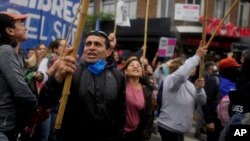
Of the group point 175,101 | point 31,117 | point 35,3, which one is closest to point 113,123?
point 31,117

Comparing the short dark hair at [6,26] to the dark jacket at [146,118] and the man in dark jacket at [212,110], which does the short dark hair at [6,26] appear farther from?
the man in dark jacket at [212,110]

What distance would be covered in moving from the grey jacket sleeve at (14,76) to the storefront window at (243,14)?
68.2 ft

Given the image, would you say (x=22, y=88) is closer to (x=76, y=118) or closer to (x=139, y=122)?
(x=76, y=118)

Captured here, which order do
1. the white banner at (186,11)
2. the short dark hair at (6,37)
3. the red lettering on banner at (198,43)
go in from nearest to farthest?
the short dark hair at (6,37) < the white banner at (186,11) < the red lettering on banner at (198,43)

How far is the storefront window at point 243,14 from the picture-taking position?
76.5 feet

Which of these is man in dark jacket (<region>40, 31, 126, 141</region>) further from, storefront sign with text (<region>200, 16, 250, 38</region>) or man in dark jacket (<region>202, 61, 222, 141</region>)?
storefront sign with text (<region>200, 16, 250, 38</region>)

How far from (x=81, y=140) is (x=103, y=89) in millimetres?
409

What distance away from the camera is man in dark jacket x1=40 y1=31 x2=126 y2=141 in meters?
3.51

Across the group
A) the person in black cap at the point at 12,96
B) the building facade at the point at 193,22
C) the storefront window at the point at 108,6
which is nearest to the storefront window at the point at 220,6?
the building facade at the point at 193,22

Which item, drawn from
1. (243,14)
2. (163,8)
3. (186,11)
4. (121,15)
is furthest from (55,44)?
(243,14)

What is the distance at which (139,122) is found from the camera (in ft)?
17.6

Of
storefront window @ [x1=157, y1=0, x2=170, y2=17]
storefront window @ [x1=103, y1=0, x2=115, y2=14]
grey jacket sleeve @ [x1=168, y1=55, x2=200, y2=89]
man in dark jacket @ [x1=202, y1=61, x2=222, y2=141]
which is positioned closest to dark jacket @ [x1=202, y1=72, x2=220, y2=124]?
man in dark jacket @ [x1=202, y1=61, x2=222, y2=141]

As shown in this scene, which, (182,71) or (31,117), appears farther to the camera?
(182,71)

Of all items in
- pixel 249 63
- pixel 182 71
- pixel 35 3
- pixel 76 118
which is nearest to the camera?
pixel 249 63
